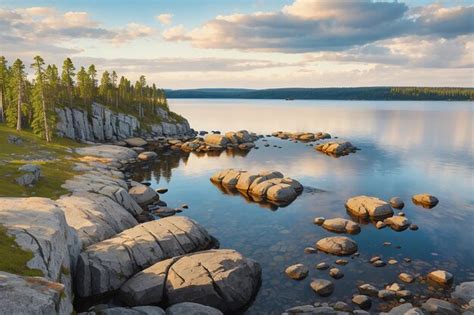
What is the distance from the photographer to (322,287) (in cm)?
3031

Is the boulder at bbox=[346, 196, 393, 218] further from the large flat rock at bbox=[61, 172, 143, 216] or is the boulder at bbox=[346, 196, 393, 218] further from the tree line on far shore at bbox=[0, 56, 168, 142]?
the tree line on far shore at bbox=[0, 56, 168, 142]

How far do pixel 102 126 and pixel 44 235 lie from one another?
98677 millimetres

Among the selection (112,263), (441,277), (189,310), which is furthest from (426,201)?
(112,263)

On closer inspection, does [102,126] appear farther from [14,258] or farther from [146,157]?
[14,258]

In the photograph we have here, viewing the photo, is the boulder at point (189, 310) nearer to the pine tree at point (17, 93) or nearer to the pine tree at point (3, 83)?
the pine tree at point (17, 93)

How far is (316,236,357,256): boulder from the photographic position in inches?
1484

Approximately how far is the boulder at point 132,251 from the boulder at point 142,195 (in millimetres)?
16239

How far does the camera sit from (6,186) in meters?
43.0

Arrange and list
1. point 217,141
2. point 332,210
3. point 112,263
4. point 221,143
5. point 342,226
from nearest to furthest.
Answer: point 112,263
point 342,226
point 332,210
point 221,143
point 217,141

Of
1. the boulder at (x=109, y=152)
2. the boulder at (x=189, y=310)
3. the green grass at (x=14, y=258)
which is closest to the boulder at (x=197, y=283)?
the boulder at (x=189, y=310)

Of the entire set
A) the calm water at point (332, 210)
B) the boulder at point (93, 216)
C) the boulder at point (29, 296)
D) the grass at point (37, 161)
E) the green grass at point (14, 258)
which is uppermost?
the boulder at point (29, 296)

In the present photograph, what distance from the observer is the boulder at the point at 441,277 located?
31562 millimetres

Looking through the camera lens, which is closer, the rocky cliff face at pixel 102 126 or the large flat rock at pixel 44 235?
the large flat rock at pixel 44 235

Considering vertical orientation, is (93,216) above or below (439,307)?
above
